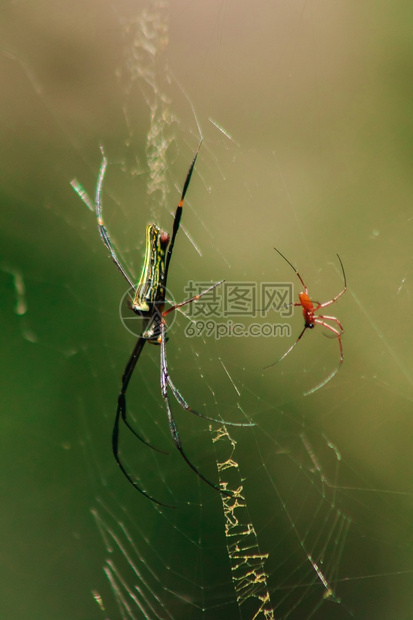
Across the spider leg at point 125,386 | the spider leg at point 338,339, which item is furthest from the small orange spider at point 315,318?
the spider leg at point 125,386

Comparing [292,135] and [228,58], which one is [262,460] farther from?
[228,58]

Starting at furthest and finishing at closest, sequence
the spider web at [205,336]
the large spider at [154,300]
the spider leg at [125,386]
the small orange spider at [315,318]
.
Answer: the small orange spider at [315,318] → the spider web at [205,336] → the spider leg at [125,386] → the large spider at [154,300]

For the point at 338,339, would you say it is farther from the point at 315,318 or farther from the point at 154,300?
the point at 154,300

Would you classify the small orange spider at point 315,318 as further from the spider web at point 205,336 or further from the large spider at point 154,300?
the large spider at point 154,300

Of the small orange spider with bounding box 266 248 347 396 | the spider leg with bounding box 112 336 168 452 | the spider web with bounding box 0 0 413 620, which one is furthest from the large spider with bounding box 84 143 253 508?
the small orange spider with bounding box 266 248 347 396

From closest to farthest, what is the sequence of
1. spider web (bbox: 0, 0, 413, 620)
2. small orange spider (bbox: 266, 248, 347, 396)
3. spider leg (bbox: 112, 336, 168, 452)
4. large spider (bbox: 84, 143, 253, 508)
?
1. large spider (bbox: 84, 143, 253, 508)
2. spider leg (bbox: 112, 336, 168, 452)
3. spider web (bbox: 0, 0, 413, 620)
4. small orange spider (bbox: 266, 248, 347, 396)

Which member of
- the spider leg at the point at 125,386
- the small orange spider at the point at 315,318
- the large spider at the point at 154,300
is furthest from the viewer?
the small orange spider at the point at 315,318

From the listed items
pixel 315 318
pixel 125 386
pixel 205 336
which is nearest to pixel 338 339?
pixel 315 318

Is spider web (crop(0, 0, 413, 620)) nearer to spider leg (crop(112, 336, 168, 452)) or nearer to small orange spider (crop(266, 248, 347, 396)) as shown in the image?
small orange spider (crop(266, 248, 347, 396))

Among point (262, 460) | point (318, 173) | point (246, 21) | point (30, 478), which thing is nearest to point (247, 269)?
point (318, 173)
